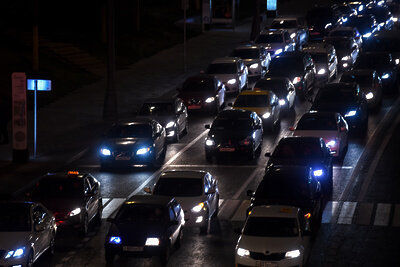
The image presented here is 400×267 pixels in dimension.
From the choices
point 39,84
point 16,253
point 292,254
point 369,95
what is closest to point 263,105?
point 369,95

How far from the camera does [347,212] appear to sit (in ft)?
86.9

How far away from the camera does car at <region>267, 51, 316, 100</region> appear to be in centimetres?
4503

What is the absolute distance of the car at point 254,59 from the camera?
50.7 m

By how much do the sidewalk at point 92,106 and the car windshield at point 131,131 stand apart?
1.98 metres

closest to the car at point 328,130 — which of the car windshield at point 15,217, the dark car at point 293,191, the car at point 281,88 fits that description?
the dark car at point 293,191

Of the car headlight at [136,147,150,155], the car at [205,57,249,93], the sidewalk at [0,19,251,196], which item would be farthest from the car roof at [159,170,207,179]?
the car at [205,57,249,93]

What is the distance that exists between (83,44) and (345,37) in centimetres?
1502

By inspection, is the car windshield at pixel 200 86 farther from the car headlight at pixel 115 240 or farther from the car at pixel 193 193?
the car headlight at pixel 115 240

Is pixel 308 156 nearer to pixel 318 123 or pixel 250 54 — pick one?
pixel 318 123

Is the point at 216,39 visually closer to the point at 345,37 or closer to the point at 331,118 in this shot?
the point at 345,37

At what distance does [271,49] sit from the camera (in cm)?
→ 5481

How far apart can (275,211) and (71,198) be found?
5802 mm

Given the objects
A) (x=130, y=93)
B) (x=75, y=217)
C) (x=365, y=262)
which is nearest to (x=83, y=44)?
(x=130, y=93)

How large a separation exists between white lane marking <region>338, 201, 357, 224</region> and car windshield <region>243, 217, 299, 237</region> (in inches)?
177
